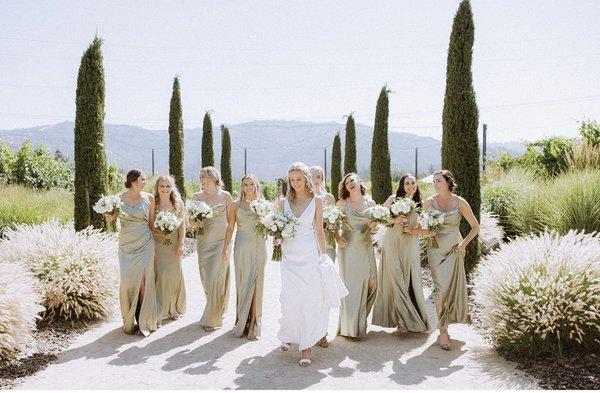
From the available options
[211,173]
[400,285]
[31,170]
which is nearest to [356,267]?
[400,285]

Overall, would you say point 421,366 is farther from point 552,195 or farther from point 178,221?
point 552,195

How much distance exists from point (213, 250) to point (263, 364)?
2314mm

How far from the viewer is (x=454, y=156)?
10.1 meters

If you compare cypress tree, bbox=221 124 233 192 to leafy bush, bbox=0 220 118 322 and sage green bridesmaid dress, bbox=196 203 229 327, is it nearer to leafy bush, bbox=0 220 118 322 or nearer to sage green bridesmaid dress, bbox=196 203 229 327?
leafy bush, bbox=0 220 118 322

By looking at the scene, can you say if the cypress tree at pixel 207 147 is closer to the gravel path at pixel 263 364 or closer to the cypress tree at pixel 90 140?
the cypress tree at pixel 90 140

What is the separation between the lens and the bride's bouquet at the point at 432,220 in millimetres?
6422

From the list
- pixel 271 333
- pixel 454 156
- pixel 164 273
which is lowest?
pixel 271 333

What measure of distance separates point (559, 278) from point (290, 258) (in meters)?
2.71

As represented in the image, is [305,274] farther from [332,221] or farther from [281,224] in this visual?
[332,221]

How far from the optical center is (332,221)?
21.2 ft

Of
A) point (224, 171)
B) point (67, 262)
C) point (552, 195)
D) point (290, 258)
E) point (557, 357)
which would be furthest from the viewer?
point (224, 171)

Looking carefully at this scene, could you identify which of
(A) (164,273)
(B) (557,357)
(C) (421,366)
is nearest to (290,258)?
(C) (421,366)

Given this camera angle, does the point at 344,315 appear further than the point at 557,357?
Yes

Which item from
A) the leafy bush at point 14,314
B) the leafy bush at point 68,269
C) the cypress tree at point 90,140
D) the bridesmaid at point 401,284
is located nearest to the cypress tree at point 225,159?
the cypress tree at point 90,140
